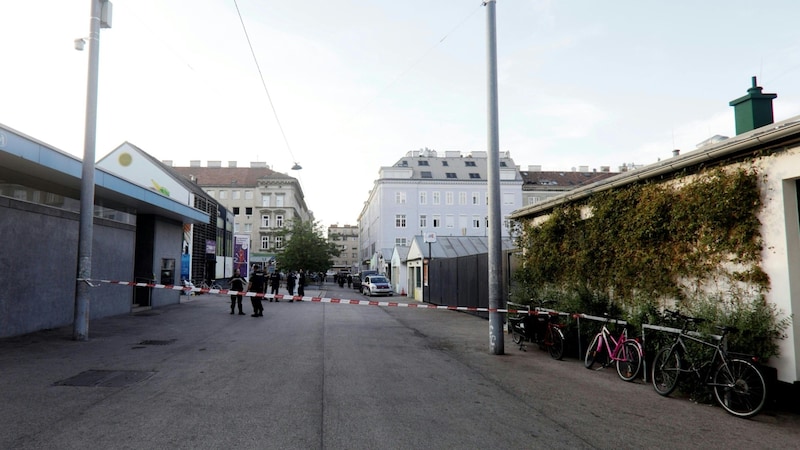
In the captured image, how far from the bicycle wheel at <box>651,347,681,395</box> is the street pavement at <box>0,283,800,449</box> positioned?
0.57ft

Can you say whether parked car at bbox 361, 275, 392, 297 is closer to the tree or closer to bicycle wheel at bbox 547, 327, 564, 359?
the tree

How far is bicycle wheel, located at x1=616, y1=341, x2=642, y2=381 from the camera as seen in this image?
7.27 m

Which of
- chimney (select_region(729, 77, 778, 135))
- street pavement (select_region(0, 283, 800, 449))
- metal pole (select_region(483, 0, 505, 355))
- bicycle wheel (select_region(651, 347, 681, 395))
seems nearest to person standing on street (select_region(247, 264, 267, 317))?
street pavement (select_region(0, 283, 800, 449))

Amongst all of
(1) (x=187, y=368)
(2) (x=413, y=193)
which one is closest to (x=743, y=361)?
(1) (x=187, y=368)

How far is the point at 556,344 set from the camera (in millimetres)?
9297

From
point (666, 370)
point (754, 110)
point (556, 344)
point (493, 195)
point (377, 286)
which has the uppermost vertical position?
point (754, 110)

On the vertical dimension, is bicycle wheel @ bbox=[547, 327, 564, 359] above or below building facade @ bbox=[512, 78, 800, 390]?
below

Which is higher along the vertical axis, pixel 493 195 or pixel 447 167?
pixel 447 167

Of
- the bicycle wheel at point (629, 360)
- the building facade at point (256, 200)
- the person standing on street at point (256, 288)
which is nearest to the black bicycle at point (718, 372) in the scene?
the bicycle wheel at point (629, 360)

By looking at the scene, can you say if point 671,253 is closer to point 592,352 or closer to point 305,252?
point 592,352

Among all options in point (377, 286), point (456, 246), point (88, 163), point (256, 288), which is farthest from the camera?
point (377, 286)

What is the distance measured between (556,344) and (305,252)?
44.2m

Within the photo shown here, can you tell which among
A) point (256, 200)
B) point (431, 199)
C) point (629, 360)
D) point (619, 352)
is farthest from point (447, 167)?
point (629, 360)

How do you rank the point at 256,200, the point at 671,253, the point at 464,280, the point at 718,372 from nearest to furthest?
the point at 718,372, the point at 671,253, the point at 464,280, the point at 256,200
